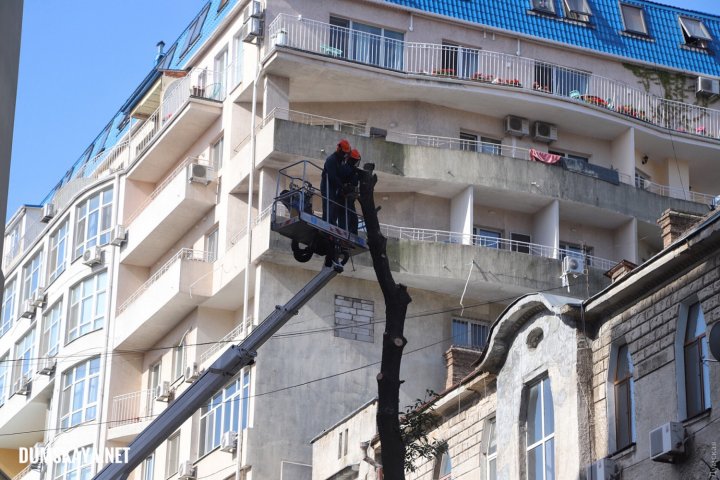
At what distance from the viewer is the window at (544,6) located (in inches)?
1864

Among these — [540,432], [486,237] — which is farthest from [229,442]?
[540,432]

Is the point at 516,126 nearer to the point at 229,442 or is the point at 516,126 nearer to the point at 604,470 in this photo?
the point at 229,442

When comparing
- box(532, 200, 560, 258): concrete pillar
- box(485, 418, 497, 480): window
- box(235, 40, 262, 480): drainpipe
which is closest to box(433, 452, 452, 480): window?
box(485, 418, 497, 480): window

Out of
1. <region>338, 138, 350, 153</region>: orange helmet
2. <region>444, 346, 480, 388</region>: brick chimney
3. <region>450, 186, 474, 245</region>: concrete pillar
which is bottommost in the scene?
<region>338, 138, 350, 153</region>: orange helmet

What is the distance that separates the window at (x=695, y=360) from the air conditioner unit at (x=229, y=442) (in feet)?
62.0

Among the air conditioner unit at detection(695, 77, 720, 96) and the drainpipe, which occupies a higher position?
the air conditioner unit at detection(695, 77, 720, 96)

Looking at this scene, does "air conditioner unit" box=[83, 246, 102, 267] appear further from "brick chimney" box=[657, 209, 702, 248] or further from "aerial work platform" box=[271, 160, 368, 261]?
"aerial work platform" box=[271, 160, 368, 261]

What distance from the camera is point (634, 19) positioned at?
49188mm

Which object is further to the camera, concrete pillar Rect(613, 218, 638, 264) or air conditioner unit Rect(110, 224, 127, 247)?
air conditioner unit Rect(110, 224, 127, 247)

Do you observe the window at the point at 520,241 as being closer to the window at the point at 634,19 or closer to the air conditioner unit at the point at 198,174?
the window at the point at 634,19

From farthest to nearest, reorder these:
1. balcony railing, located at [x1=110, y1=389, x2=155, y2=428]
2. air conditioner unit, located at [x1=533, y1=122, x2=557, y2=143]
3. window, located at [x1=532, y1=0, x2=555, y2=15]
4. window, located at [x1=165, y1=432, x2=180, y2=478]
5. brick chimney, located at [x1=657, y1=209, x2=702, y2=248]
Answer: window, located at [x1=532, y1=0, x2=555, y2=15], balcony railing, located at [x1=110, y1=389, x2=155, y2=428], air conditioner unit, located at [x1=533, y1=122, x2=557, y2=143], window, located at [x1=165, y1=432, x2=180, y2=478], brick chimney, located at [x1=657, y1=209, x2=702, y2=248]

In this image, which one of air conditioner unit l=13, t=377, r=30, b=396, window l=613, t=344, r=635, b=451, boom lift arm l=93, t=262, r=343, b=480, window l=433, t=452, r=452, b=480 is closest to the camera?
boom lift arm l=93, t=262, r=343, b=480

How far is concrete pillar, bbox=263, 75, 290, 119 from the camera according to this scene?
43.1 meters

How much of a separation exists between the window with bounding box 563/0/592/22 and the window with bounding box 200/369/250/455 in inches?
629
